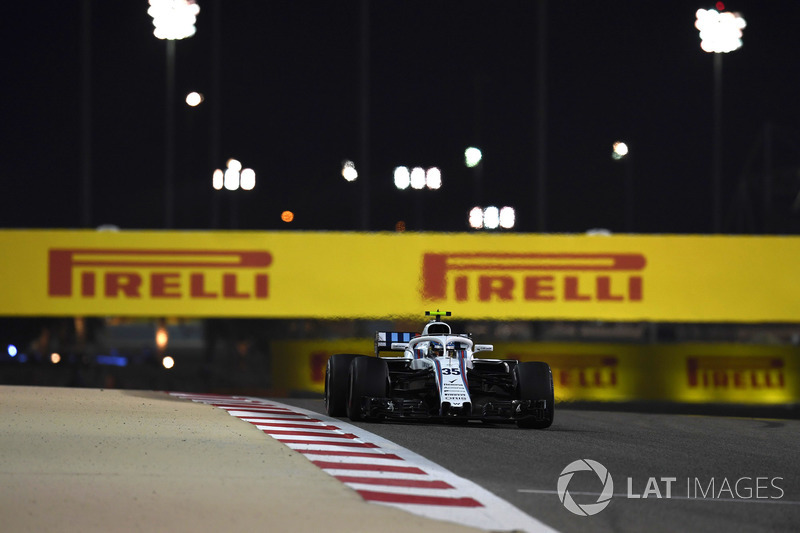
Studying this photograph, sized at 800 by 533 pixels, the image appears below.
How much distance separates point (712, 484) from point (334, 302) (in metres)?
13.1

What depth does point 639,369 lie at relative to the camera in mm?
22422

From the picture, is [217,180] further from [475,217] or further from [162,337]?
[475,217]

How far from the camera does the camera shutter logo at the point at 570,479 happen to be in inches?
327

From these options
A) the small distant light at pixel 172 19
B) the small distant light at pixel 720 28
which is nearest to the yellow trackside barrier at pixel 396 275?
the small distant light at pixel 720 28

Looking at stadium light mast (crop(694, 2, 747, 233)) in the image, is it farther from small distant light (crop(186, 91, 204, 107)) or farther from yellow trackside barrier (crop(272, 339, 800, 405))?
small distant light (crop(186, 91, 204, 107))

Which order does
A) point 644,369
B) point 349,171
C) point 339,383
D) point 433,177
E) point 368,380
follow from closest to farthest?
1. point 368,380
2. point 339,383
3. point 644,369
4. point 349,171
5. point 433,177

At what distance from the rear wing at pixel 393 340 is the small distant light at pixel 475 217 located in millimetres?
16855

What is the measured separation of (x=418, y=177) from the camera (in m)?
31.3

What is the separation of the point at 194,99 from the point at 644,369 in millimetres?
11613

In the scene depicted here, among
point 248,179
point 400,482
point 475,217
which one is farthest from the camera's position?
point 475,217

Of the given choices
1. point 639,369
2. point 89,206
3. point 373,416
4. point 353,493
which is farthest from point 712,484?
point 89,206

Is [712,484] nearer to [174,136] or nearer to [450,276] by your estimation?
[450,276]

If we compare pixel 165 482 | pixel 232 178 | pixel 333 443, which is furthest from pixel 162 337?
pixel 165 482

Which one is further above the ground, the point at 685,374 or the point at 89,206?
the point at 89,206
